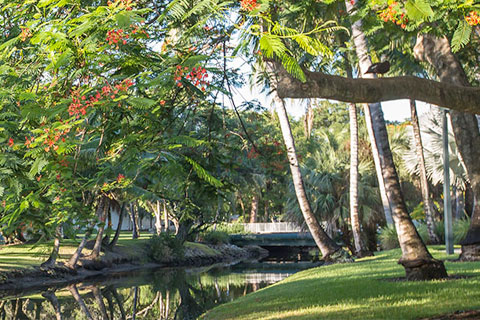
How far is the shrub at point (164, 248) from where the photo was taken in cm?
3594

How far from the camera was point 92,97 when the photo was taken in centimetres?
545

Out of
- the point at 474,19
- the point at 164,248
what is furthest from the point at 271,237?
the point at 474,19

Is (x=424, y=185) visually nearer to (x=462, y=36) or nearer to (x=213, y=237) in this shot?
(x=213, y=237)

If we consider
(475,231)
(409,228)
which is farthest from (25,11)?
(475,231)

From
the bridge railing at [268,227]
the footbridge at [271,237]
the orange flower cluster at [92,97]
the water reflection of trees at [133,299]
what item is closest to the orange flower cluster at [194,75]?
the orange flower cluster at [92,97]

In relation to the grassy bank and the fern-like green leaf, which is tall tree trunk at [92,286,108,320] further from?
the fern-like green leaf

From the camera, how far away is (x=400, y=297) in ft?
36.0

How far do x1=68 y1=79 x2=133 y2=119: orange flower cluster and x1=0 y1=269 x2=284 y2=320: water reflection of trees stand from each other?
12.3 meters

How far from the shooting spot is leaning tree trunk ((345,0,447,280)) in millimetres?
13297

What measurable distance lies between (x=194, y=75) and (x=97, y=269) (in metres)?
26.6

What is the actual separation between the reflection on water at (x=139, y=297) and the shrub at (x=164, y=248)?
18.2ft

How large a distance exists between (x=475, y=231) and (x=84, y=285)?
652 inches

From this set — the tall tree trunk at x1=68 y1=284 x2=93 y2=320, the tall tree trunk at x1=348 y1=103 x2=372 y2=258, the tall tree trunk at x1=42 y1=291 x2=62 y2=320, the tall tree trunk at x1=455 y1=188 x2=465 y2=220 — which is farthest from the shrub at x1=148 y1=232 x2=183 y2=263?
the tall tree trunk at x1=455 y1=188 x2=465 y2=220

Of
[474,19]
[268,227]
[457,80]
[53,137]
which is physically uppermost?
[457,80]
